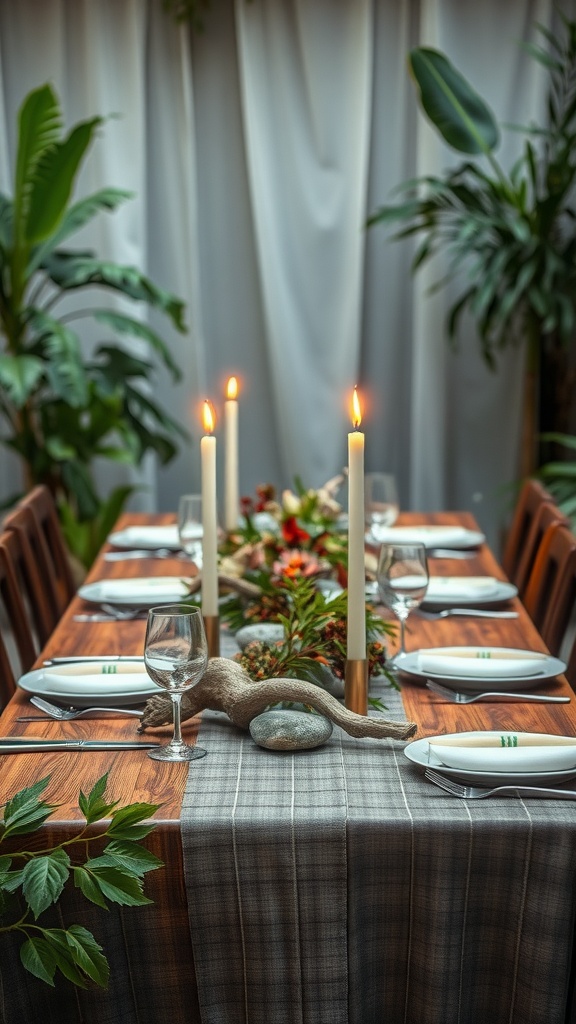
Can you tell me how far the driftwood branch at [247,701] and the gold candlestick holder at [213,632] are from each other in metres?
0.17

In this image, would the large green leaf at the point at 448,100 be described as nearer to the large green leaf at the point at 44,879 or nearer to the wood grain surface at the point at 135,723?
the wood grain surface at the point at 135,723

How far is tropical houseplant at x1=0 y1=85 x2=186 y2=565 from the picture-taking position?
11.2 ft

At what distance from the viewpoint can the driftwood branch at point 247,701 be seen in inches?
52.9

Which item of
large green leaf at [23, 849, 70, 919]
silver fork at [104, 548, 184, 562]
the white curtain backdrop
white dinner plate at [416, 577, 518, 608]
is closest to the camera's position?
large green leaf at [23, 849, 70, 919]

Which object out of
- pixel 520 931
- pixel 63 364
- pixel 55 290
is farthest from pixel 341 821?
pixel 55 290

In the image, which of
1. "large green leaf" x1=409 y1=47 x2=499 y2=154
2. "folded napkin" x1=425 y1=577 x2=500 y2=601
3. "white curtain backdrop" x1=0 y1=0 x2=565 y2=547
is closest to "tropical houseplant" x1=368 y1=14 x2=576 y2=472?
"large green leaf" x1=409 y1=47 x2=499 y2=154

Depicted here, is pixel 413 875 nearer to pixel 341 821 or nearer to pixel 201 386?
pixel 341 821

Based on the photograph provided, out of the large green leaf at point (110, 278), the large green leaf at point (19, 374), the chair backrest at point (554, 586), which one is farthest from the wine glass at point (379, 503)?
the large green leaf at point (110, 278)

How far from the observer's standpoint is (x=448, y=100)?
366cm

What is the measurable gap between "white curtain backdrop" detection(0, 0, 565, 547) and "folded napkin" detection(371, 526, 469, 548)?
64.6 inches

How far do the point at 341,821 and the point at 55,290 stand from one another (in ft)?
11.5

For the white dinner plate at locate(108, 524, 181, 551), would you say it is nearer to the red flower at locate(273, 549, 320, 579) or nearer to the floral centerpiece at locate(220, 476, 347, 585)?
the floral centerpiece at locate(220, 476, 347, 585)

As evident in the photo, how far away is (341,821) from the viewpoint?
1152 millimetres

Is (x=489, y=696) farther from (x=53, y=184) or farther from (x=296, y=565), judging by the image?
(x=53, y=184)
